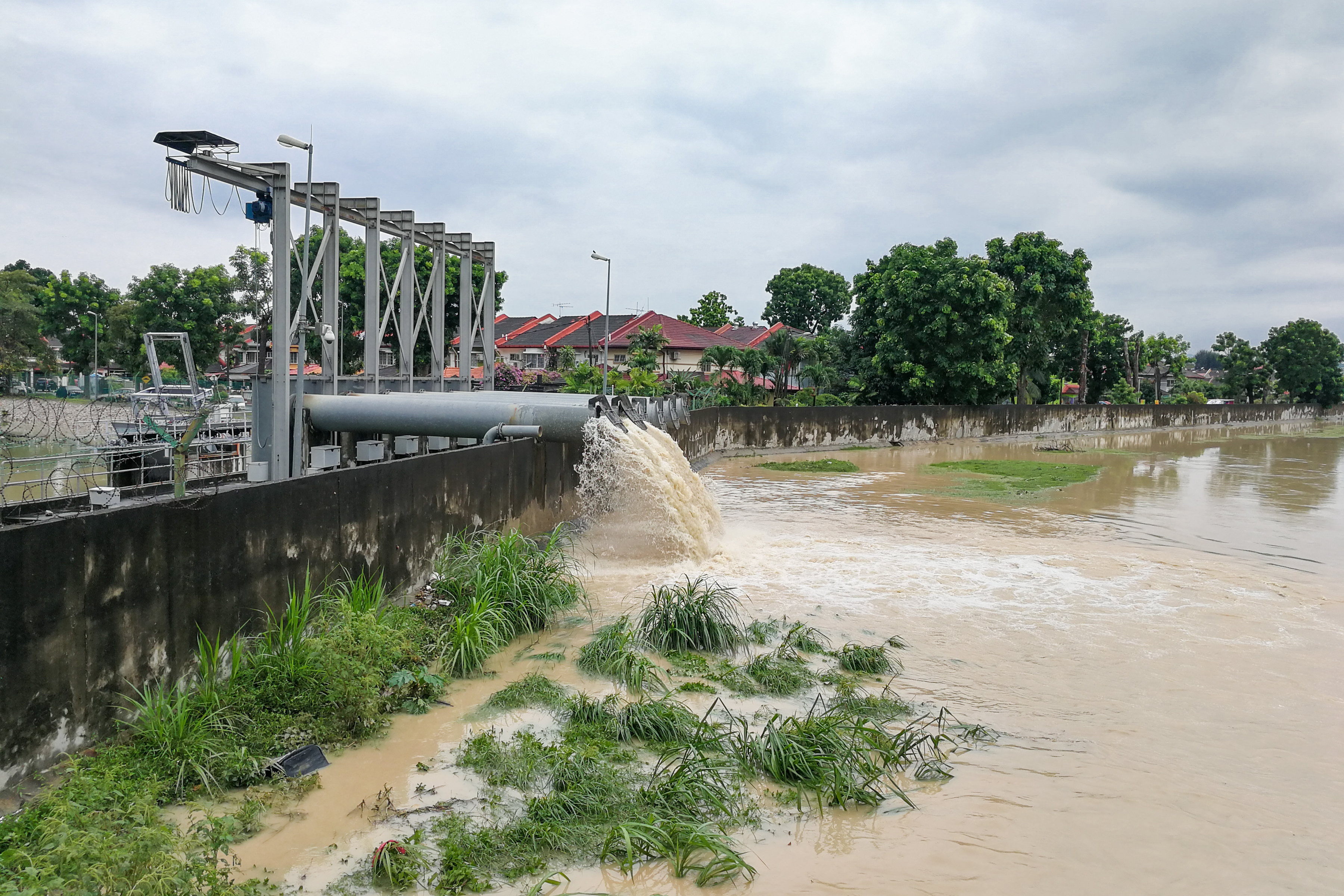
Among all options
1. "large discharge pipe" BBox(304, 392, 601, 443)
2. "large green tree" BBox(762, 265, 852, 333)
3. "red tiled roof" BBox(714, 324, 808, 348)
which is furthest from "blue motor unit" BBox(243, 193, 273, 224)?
"large green tree" BBox(762, 265, 852, 333)

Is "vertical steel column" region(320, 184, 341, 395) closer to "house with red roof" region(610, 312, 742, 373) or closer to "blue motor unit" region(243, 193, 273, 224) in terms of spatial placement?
Result: "blue motor unit" region(243, 193, 273, 224)

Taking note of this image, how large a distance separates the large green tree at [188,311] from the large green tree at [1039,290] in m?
38.3

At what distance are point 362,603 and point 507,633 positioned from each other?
154 cm

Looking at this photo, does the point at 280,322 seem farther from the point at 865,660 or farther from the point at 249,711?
the point at 865,660

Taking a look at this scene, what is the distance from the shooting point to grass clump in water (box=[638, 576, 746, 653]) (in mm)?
8406

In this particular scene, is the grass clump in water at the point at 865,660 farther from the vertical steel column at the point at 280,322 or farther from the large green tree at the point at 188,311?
the large green tree at the point at 188,311

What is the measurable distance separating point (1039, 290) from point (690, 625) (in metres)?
38.3

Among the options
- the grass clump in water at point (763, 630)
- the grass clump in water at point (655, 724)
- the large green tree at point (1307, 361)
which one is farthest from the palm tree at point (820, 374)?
the large green tree at point (1307, 361)

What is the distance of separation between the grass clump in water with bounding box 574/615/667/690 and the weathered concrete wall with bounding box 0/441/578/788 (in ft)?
7.26

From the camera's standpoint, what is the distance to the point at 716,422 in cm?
2986

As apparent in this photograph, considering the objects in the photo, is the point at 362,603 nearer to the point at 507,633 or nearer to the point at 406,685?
the point at 406,685

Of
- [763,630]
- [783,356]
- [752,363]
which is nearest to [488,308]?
[763,630]

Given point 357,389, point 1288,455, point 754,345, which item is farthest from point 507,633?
point 754,345

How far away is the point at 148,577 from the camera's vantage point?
5582 mm
